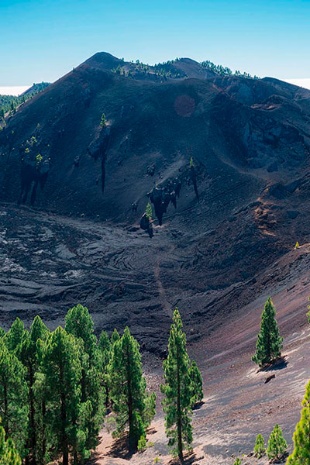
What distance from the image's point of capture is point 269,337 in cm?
5041

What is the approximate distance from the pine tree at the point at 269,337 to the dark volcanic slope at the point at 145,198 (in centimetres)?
2718

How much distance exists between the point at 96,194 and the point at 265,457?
114463 mm

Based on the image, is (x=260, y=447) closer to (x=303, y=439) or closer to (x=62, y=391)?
(x=62, y=391)

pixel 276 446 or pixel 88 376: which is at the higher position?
pixel 88 376

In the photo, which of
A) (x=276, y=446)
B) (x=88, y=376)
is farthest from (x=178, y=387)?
(x=276, y=446)

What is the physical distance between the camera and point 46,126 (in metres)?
157

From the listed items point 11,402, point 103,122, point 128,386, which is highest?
point 103,122

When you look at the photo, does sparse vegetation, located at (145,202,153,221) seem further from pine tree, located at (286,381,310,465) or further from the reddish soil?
pine tree, located at (286,381,310,465)

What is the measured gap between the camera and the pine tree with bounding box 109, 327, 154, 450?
3438 cm

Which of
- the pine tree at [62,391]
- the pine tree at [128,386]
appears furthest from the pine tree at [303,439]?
the pine tree at [128,386]

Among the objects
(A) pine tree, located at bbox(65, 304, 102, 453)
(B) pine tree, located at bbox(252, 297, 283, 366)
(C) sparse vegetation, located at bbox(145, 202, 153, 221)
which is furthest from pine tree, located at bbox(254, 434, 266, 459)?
(C) sparse vegetation, located at bbox(145, 202, 153, 221)

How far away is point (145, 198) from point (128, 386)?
3671 inches

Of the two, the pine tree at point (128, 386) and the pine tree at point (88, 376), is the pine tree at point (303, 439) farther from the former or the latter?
the pine tree at point (128, 386)

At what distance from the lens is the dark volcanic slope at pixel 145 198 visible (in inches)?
3556
